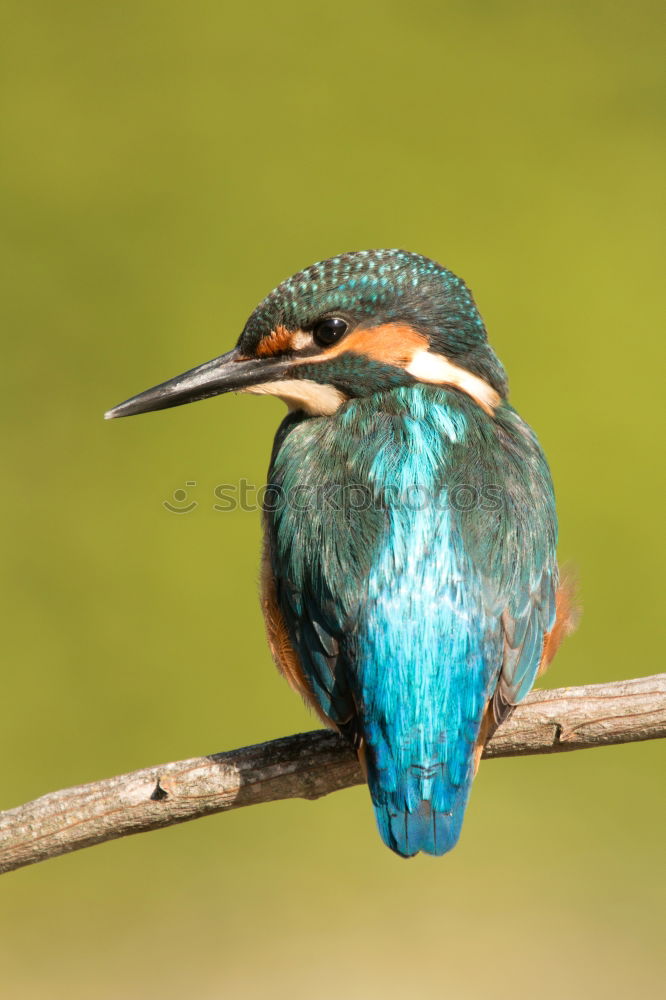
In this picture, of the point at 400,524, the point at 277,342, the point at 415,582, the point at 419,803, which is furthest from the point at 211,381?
the point at 419,803

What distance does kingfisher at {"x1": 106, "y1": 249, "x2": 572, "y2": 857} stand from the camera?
82.5 inches

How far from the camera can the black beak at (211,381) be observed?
254cm

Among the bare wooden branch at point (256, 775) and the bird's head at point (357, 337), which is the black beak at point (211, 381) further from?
the bare wooden branch at point (256, 775)

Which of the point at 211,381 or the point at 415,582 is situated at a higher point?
the point at 211,381

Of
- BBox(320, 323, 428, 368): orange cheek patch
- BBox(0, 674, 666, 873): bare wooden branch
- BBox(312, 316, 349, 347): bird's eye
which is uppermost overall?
BBox(312, 316, 349, 347): bird's eye

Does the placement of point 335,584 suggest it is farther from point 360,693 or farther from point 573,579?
point 573,579

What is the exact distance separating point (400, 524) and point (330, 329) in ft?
1.58

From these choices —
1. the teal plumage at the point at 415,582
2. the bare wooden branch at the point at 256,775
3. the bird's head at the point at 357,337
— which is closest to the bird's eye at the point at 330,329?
the bird's head at the point at 357,337

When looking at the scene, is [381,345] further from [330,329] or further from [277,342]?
[277,342]

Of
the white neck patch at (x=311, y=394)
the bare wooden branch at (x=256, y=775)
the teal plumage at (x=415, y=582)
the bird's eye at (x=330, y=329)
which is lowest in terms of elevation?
the bare wooden branch at (x=256, y=775)

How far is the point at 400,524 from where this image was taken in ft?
7.32

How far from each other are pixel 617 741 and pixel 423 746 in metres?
0.47

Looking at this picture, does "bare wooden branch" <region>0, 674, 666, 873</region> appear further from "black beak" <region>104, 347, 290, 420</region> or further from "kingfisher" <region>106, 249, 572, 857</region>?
"black beak" <region>104, 347, 290, 420</region>

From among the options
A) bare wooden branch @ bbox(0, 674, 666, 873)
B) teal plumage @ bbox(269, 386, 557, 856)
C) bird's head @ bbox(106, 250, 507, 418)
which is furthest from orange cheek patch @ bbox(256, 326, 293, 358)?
bare wooden branch @ bbox(0, 674, 666, 873)
